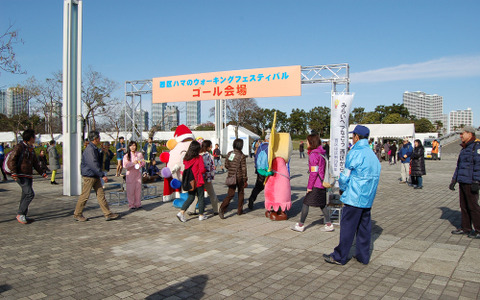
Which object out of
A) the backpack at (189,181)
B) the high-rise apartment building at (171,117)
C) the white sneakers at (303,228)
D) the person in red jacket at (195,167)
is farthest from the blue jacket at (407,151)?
the high-rise apartment building at (171,117)

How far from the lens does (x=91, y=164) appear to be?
22.3 feet

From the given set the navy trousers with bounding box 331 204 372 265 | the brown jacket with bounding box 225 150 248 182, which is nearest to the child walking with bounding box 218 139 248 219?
the brown jacket with bounding box 225 150 248 182

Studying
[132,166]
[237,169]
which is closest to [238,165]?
[237,169]

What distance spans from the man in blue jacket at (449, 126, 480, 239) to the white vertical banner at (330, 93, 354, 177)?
3352 millimetres

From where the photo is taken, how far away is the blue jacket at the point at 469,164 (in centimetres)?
584

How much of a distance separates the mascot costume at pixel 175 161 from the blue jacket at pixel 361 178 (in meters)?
4.09

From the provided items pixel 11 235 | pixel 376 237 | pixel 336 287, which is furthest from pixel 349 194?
pixel 11 235

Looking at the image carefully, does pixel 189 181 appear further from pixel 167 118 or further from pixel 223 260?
pixel 167 118

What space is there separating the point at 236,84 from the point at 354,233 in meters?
9.56

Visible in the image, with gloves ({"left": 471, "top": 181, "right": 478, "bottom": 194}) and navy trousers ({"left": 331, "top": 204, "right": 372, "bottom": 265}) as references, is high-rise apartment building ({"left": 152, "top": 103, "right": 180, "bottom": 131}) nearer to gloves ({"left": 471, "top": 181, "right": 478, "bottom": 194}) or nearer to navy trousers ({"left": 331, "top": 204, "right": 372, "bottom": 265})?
gloves ({"left": 471, "top": 181, "right": 478, "bottom": 194})

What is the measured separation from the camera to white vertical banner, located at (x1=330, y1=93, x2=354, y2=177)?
936cm

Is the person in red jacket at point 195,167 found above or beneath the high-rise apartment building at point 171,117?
beneath

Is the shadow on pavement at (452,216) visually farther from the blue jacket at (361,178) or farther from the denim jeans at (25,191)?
the denim jeans at (25,191)

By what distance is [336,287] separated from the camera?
3.89 m
